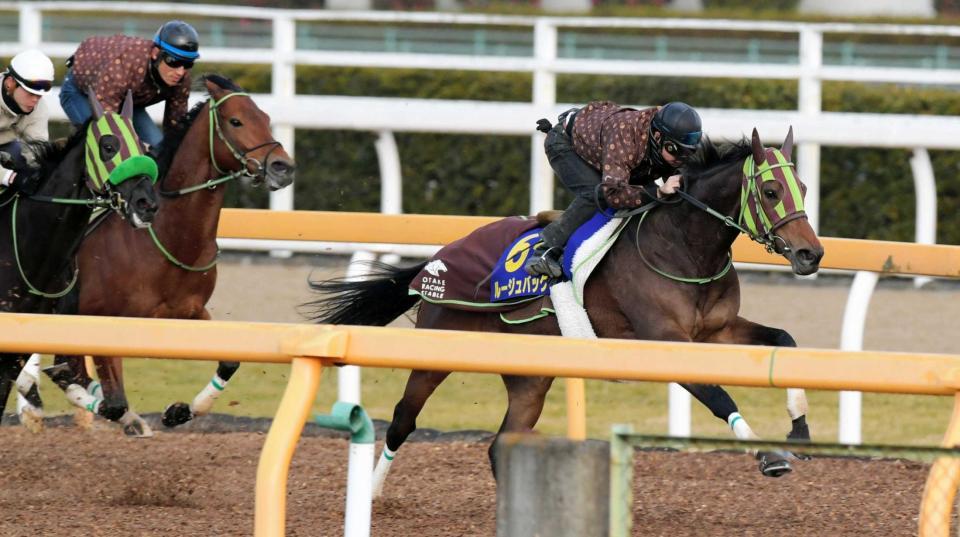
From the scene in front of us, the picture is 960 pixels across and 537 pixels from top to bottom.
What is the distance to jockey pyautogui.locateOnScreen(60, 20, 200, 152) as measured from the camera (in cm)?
607

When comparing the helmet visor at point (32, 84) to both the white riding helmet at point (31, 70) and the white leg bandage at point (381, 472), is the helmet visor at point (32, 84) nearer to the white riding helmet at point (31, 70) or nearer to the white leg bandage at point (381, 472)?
the white riding helmet at point (31, 70)

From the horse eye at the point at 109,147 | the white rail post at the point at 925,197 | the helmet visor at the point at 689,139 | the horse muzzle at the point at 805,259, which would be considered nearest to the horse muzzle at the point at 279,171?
the horse eye at the point at 109,147

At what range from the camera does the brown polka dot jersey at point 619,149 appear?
17.4 feet

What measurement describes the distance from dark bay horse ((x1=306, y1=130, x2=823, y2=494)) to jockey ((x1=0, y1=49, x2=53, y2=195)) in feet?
5.21

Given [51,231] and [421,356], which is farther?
[51,231]

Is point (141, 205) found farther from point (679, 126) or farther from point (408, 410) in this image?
point (679, 126)

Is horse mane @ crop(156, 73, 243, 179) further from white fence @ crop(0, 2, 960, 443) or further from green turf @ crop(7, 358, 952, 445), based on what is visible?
green turf @ crop(7, 358, 952, 445)

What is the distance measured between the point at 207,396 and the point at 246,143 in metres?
0.95

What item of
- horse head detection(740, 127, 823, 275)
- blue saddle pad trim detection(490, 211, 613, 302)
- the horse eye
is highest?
the horse eye

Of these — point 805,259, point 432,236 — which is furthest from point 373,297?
point 805,259

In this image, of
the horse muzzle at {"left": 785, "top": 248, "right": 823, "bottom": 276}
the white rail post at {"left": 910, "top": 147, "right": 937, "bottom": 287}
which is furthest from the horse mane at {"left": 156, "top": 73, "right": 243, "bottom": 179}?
the white rail post at {"left": 910, "top": 147, "right": 937, "bottom": 287}

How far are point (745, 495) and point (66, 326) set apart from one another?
2.62 m

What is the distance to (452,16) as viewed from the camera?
463 inches

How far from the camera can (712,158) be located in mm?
5492
